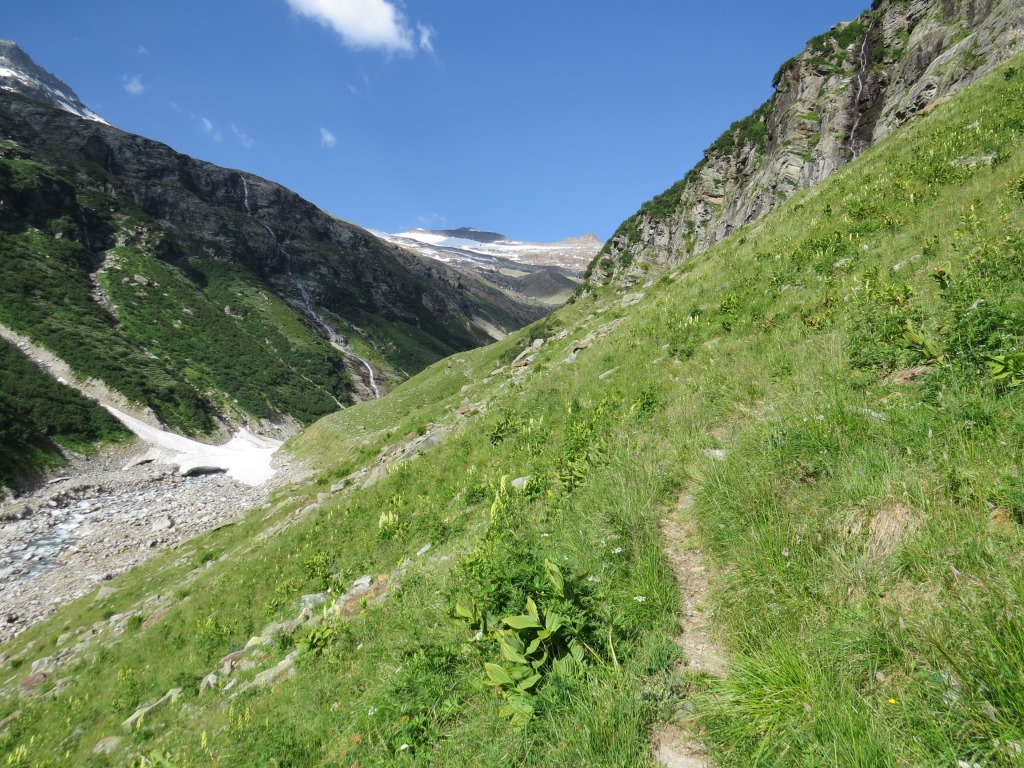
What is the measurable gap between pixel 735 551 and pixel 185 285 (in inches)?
5306

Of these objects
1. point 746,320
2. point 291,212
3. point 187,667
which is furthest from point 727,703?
point 291,212

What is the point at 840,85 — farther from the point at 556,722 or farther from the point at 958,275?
the point at 556,722

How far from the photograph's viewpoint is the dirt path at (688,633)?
304 cm

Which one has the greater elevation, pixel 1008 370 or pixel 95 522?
pixel 1008 370

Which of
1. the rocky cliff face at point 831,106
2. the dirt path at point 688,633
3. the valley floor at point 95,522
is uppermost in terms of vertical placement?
the rocky cliff face at point 831,106

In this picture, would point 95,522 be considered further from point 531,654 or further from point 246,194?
point 246,194

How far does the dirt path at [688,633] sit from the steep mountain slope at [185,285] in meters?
75.6

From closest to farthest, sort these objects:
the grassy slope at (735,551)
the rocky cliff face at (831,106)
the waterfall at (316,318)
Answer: the grassy slope at (735,551) < the rocky cliff face at (831,106) < the waterfall at (316,318)

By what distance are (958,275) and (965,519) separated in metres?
6.16

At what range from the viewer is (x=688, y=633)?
13.4ft

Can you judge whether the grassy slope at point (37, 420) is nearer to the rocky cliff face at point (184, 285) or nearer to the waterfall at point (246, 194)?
the rocky cliff face at point (184, 285)

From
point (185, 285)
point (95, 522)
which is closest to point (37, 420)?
point (95, 522)

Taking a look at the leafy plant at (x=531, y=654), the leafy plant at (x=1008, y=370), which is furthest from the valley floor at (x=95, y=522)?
the leafy plant at (x=1008, y=370)

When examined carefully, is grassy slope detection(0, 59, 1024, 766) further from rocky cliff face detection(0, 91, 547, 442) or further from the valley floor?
rocky cliff face detection(0, 91, 547, 442)
